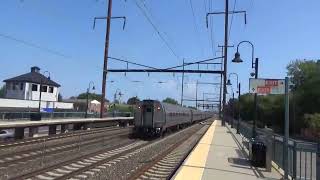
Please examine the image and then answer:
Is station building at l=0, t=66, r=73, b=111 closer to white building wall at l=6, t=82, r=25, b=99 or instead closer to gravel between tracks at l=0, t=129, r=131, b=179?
white building wall at l=6, t=82, r=25, b=99

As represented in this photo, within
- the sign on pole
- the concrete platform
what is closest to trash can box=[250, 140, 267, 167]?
the concrete platform

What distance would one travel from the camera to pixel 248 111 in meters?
120

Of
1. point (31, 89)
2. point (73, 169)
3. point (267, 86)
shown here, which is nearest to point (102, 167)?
Result: point (73, 169)

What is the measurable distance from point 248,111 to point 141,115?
84.1 meters

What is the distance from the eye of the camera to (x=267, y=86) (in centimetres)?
1681

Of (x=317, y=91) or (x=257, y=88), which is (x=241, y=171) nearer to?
(x=257, y=88)

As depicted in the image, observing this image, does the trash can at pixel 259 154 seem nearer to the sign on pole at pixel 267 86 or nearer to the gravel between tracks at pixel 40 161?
the sign on pole at pixel 267 86

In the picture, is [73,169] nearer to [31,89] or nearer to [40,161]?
[40,161]

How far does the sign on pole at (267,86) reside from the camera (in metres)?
16.4

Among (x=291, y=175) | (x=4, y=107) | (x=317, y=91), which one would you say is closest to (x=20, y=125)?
(x=291, y=175)

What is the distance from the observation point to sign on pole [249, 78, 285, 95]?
16.4 m

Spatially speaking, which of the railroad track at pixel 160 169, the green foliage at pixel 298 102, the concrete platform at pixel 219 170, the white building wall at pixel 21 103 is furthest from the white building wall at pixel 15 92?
the concrete platform at pixel 219 170

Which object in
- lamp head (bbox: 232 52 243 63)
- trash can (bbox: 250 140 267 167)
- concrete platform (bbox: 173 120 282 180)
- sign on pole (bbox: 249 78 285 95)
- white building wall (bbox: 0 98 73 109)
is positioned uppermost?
lamp head (bbox: 232 52 243 63)

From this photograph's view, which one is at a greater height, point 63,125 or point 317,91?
point 317,91
